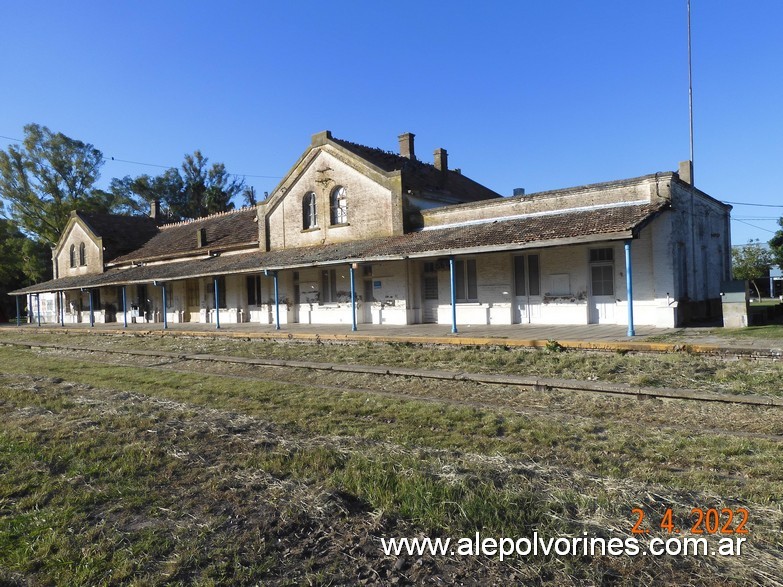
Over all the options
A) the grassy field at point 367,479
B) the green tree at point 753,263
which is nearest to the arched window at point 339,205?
the grassy field at point 367,479

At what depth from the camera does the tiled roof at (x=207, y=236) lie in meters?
26.6

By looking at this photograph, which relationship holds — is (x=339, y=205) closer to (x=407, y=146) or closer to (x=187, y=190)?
(x=407, y=146)

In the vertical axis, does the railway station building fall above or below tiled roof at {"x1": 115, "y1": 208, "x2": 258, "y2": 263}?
below

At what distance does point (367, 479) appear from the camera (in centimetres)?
435

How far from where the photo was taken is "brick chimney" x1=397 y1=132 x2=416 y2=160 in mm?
26706

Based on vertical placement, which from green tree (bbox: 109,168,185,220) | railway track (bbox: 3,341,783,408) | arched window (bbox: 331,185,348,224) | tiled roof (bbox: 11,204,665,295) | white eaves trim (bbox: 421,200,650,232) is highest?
green tree (bbox: 109,168,185,220)

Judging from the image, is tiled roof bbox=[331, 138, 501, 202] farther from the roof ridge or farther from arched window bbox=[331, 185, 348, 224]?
the roof ridge

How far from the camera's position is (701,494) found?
3.88m

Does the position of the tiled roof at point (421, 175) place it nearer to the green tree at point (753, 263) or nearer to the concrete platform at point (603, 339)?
the concrete platform at point (603, 339)

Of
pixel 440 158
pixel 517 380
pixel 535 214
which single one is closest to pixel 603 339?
pixel 517 380

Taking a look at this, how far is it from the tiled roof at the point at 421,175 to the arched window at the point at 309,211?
2762 millimetres

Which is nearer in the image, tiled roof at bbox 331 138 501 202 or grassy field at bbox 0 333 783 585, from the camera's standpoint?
grassy field at bbox 0 333 783 585

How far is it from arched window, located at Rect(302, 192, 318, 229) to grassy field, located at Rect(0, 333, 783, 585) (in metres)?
14.6

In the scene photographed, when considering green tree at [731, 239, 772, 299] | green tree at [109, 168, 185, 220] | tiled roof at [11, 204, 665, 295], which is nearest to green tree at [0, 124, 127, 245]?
green tree at [109, 168, 185, 220]
